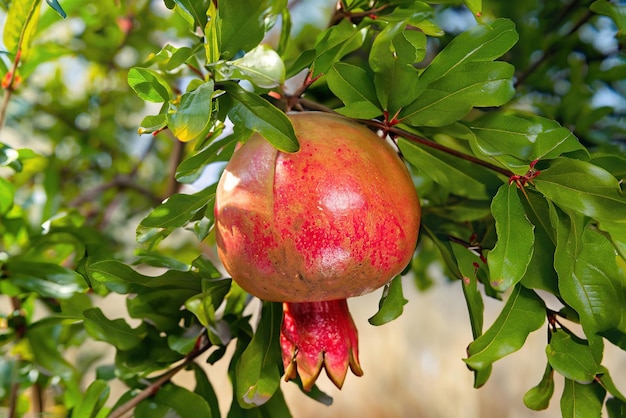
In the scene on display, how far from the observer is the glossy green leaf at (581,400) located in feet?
1.60

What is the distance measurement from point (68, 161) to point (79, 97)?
163mm

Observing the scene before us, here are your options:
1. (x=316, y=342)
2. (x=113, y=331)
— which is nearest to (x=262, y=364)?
(x=316, y=342)

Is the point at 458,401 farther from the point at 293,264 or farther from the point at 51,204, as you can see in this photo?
the point at 293,264

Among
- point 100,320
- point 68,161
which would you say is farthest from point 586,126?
point 68,161

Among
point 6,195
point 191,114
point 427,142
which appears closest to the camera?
point 191,114

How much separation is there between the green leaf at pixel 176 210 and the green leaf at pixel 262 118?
99mm

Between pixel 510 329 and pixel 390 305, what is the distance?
0.30 ft

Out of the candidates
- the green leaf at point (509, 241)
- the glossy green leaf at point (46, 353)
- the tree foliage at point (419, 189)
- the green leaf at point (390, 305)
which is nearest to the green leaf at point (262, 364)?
the tree foliage at point (419, 189)

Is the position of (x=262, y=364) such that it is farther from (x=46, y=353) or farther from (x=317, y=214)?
(x=46, y=353)

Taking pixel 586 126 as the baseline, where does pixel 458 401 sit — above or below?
below

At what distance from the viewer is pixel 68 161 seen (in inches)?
53.1

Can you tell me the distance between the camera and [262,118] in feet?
1.32

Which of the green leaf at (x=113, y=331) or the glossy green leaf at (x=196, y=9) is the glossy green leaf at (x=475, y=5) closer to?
the glossy green leaf at (x=196, y=9)

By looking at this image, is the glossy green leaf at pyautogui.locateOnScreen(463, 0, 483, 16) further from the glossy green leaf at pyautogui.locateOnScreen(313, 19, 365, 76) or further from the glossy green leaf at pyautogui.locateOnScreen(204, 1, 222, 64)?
the glossy green leaf at pyautogui.locateOnScreen(204, 1, 222, 64)
